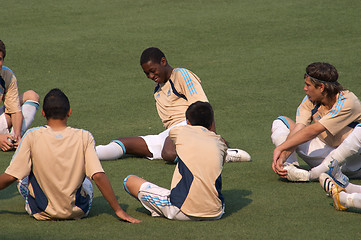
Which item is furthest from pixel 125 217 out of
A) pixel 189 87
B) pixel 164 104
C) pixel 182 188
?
pixel 164 104

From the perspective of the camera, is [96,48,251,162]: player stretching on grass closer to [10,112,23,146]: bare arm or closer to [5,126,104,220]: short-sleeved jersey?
[10,112,23,146]: bare arm

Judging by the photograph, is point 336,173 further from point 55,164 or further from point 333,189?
point 55,164

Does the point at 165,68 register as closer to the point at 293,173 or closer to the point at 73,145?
the point at 293,173

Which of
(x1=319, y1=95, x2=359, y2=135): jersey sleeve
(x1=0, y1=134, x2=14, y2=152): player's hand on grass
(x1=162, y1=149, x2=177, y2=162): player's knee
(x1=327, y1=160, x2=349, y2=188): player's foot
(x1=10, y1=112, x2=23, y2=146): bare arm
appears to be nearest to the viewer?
(x1=327, y1=160, x2=349, y2=188): player's foot

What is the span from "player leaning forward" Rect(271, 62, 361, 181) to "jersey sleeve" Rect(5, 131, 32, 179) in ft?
7.37

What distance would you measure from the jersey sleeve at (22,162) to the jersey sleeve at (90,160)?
40 centimetres

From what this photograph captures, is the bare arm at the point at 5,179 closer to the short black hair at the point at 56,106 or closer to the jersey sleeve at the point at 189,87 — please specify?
the short black hair at the point at 56,106

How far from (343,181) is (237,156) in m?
1.71

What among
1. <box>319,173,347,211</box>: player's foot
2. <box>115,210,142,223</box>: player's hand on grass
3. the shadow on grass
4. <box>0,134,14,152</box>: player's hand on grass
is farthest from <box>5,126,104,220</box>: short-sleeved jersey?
<box>0,134,14,152</box>: player's hand on grass

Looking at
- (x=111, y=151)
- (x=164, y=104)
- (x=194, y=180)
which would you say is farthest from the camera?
(x=164, y=104)

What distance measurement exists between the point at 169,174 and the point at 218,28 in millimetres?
7098

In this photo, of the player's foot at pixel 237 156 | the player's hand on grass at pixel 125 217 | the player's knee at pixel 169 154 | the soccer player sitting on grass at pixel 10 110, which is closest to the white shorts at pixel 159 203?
the player's hand on grass at pixel 125 217

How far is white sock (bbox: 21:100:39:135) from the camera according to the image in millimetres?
7346

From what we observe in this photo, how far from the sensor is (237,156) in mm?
6426
